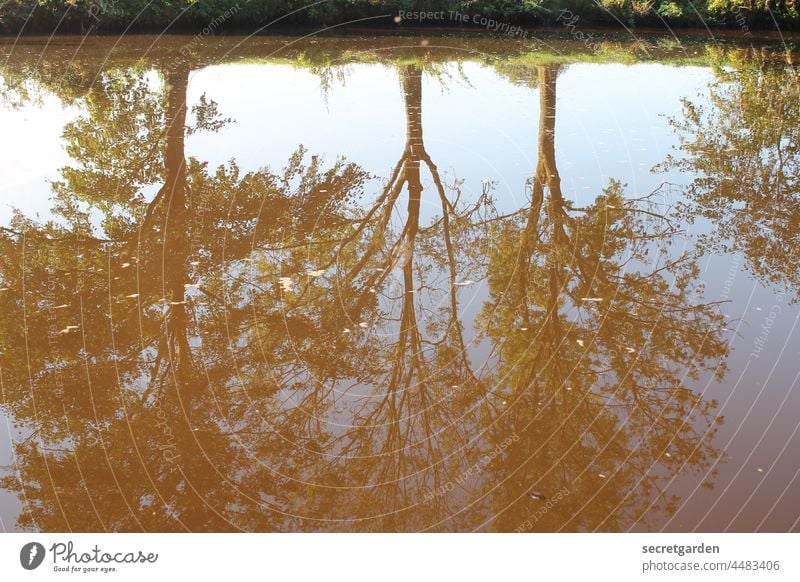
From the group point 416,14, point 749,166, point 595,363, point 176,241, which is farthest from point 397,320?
point 416,14

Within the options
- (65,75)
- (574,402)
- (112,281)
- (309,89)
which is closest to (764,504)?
(574,402)

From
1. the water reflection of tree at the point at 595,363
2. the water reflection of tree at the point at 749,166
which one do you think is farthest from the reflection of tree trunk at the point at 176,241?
the water reflection of tree at the point at 749,166

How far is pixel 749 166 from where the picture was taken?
11555 mm

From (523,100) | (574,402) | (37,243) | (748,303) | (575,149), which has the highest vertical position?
(523,100)

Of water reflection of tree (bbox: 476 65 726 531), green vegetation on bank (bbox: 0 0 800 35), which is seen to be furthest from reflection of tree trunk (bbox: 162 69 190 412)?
green vegetation on bank (bbox: 0 0 800 35)

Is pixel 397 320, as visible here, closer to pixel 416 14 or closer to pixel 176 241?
pixel 176 241

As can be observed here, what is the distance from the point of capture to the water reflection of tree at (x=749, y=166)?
8734mm

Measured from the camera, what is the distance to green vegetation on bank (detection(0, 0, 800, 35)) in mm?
23672

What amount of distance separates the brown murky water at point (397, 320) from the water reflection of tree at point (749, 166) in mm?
62

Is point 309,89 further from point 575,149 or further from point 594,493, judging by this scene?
point 594,493

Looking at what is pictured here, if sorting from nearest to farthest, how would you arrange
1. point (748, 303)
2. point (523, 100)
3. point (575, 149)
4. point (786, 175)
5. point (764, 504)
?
point (764, 504)
point (748, 303)
point (786, 175)
point (575, 149)
point (523, 100)

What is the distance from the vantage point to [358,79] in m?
18.1

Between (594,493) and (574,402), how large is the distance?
42.3 inches

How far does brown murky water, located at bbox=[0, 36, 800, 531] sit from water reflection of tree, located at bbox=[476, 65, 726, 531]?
0.09 ft
